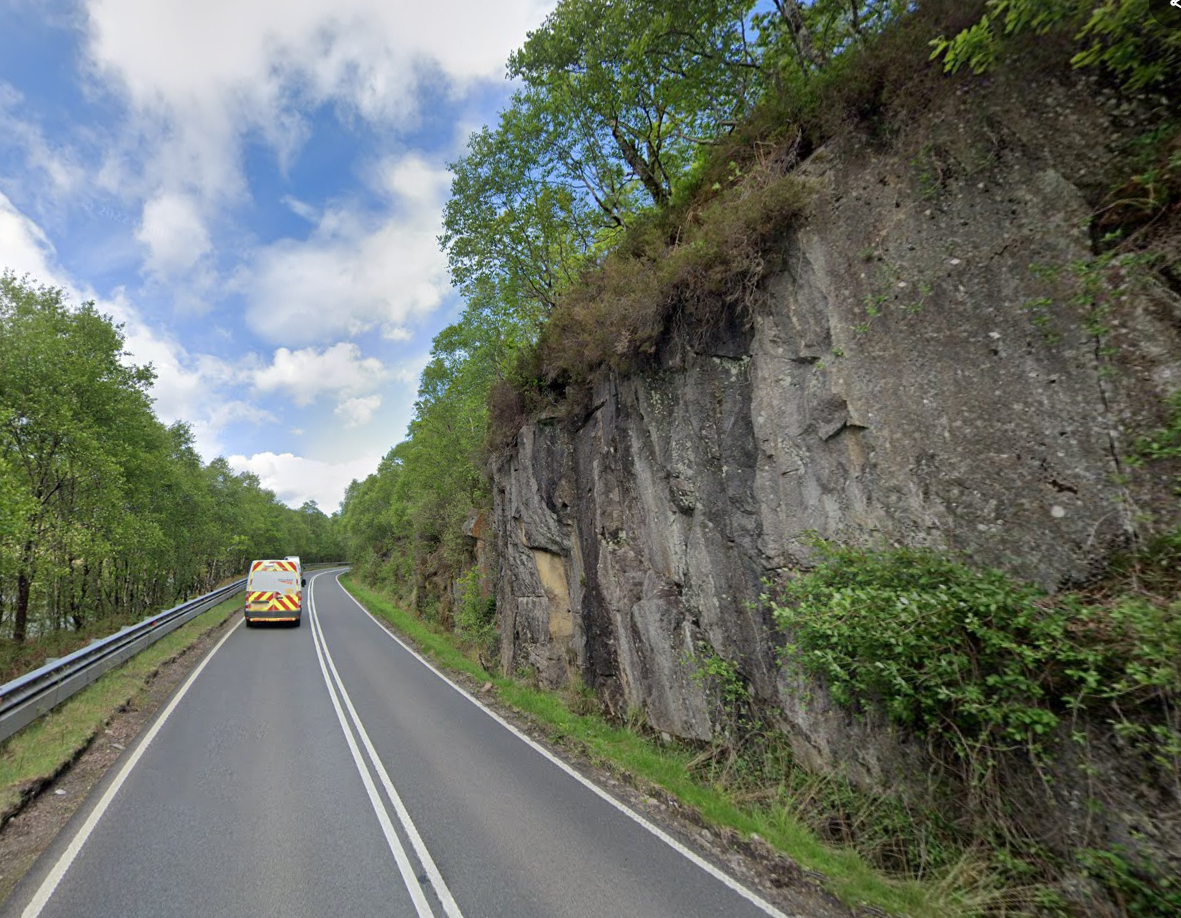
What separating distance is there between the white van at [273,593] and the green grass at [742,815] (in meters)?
13.7

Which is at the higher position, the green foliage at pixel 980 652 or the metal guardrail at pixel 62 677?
the green foliage at pixel 980 652

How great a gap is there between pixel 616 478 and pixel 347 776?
20.8 feet

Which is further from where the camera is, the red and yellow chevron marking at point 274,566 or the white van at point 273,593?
the red and yellow chevron marking at point 274,566

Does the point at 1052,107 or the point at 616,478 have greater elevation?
the point at 1052,107

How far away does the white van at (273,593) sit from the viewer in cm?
2019

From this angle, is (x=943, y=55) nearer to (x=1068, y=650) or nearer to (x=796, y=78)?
(x=796, y=78)

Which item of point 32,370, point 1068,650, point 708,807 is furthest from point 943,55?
point 32,370

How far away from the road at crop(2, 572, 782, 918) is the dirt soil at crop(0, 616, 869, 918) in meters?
0.19

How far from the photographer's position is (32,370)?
15.2m

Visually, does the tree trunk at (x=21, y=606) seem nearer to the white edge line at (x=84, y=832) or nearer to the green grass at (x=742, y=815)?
the white edge line at (x=84, y=832)

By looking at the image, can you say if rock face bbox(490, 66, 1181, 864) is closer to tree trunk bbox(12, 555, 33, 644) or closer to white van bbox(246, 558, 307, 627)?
white van bbox(246, 558, 307, 627)

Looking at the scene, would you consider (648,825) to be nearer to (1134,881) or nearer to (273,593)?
(1134,881)

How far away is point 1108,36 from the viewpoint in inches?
188

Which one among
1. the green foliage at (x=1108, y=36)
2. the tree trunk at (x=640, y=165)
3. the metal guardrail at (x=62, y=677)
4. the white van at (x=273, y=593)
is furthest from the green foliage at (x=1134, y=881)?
the white van at (x=273, y=593)
